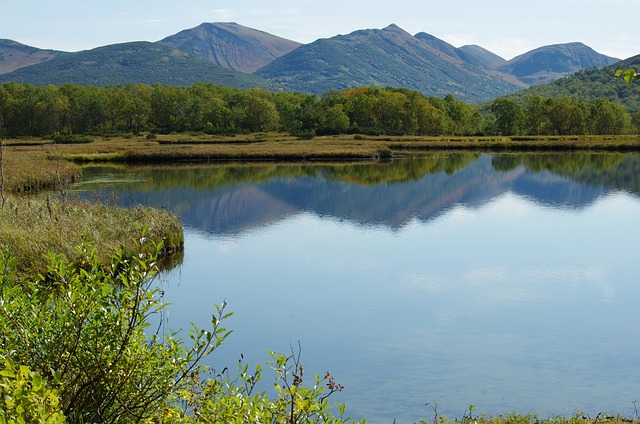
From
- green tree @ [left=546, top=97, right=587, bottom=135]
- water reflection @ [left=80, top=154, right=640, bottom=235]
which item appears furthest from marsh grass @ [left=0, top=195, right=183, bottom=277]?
green tree @ [left=546, top=97, right=587, bottom=135]

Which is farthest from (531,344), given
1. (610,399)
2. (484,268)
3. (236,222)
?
(236,222)

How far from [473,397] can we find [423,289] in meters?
9.14

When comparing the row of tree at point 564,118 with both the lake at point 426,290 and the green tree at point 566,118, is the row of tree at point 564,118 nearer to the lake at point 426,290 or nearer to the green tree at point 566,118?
the green tree at point 566,118

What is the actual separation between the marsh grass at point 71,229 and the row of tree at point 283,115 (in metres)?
95.2

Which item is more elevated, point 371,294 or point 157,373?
point 157,373

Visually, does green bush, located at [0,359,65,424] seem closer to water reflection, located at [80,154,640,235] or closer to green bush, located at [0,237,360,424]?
green bush, located at [0,237,360,424]

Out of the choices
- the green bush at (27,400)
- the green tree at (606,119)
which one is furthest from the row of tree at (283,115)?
the green bush at (27,400)

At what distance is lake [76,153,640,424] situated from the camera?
14.5 metres

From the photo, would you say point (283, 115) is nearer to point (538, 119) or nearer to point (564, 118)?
point (538, 119)

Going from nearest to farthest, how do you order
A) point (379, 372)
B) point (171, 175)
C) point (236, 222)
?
1. point (379, 372)
2. point (236, 222)
3. point (171, 175)

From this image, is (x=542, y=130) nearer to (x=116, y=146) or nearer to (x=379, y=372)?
(x=116, y=146)

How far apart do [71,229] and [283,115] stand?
117334 millimetres

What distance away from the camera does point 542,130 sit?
12619 centimetres

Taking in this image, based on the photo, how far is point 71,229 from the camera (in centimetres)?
2292
